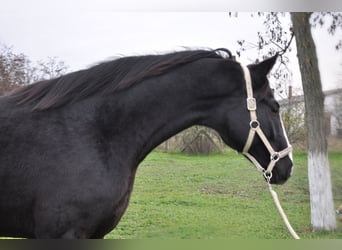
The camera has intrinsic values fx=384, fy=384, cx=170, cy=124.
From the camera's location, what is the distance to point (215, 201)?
1.91m

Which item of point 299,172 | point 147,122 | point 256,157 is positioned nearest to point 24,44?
point 147,122

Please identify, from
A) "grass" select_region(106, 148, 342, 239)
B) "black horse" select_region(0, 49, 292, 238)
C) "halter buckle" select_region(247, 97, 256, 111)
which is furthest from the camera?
"grass" select_region(106, 148, 342, 239)

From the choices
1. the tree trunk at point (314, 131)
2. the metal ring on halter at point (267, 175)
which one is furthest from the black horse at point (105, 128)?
the tree trunk at point (314, 131)

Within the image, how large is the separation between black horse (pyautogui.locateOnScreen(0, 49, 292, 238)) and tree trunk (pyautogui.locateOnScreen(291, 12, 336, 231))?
61 cm

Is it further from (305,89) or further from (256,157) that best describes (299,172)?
(256,157)

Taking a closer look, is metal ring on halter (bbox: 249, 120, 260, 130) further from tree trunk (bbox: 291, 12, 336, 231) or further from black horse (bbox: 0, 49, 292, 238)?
tree trunk (bbox: 291, 12, 336, 231)

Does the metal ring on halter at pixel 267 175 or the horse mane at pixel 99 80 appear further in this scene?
the metal ring on halter at pixel 267 175

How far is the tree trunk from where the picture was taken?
A: 1.93 meters

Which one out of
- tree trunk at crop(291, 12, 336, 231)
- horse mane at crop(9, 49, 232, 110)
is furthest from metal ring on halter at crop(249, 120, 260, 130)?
tree trunk at crop(291, 12, 336, 231)

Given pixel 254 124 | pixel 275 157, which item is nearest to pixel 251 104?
pixel 254 124

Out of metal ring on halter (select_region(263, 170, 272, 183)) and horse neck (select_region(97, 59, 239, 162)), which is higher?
horse neck (select_region(97, 59, 239, 162))

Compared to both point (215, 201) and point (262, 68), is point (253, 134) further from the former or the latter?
point (215, 201)

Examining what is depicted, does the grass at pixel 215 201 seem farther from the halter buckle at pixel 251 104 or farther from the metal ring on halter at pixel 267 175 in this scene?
the halter buckle at pixel 251 104

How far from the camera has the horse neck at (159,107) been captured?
1.26 meters
